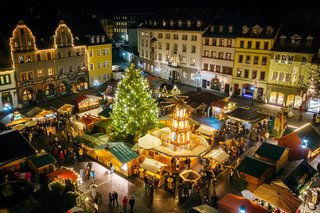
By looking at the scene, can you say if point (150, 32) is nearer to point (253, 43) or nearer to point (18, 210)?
point (253, 43)

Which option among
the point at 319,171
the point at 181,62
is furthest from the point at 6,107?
the point at 319,171

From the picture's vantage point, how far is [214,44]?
186ft

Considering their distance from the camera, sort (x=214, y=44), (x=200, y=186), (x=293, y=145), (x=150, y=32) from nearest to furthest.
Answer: (x=200, y=186)
(x=293, y=145)
(x=214, y=44)
(x=150, y=32)

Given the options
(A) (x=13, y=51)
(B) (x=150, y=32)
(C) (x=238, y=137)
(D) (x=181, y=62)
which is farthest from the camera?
(B) (x=150, y=32)

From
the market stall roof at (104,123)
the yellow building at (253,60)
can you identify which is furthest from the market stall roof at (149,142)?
the yellow building at (253,60)

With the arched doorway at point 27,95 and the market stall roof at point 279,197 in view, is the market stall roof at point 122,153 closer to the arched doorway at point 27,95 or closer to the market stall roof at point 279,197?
the market stall roof at point 279,197

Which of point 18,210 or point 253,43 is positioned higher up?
point 253,43

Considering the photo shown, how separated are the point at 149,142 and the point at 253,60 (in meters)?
30.4

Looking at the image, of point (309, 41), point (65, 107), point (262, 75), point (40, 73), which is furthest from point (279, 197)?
point (40, 73)

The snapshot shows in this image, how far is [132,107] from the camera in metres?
32.4

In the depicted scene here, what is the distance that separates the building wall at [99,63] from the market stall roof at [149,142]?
33051 millimetres

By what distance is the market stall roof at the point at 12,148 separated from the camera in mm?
26344

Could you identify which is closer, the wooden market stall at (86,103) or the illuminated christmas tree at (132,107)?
the illuminated christmas tree at (132,107)

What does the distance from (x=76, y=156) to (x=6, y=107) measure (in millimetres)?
22752
